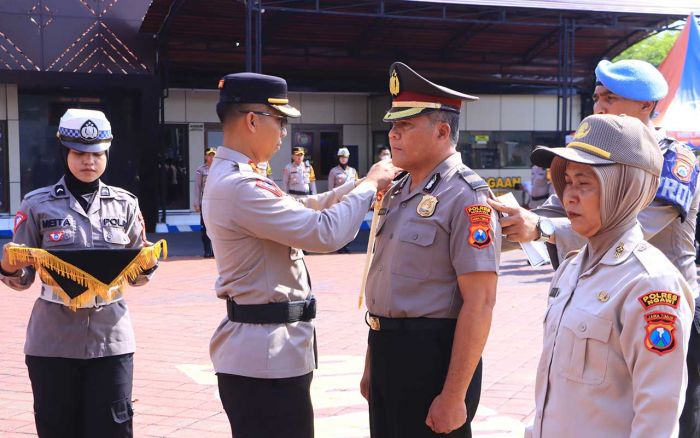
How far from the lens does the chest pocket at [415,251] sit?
3.05m

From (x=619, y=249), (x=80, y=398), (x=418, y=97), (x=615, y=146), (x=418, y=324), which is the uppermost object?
(x=418, y=97)

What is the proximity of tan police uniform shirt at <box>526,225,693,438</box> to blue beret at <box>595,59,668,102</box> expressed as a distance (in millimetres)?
1033

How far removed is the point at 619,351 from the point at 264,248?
1.42m

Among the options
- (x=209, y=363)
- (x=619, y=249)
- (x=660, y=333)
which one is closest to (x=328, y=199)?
(x=619, y=249)

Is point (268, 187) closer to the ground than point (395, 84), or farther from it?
closer to the ground

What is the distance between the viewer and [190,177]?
20.8 m

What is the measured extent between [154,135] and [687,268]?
16273mm

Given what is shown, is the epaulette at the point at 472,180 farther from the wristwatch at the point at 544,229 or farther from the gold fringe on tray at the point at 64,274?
the gold fringe on tray at the point at 64,274

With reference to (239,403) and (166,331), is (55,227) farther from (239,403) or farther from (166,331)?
(166,331)

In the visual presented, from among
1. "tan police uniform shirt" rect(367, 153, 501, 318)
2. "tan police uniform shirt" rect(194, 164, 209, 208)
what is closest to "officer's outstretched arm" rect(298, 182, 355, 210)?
"tan police uniform shirt" rect(367, 153, 501, 318)

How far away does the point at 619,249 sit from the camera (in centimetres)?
239

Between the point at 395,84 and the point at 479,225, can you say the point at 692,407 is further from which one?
the point at 395,84

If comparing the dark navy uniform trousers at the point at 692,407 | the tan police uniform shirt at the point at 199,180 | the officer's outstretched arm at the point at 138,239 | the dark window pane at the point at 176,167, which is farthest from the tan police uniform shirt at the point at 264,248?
the dark window pane at the point at 176,167

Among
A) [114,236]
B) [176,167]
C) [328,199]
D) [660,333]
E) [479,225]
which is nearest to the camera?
[660,333]
